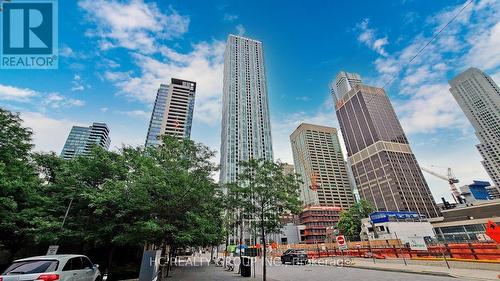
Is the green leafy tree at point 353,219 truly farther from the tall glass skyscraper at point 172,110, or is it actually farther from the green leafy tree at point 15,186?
the tall glass skyscraper at point 172,110

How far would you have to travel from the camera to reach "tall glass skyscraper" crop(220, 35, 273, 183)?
138 metres

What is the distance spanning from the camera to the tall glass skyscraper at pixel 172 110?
379ft

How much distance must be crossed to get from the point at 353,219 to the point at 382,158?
10159 centimetres

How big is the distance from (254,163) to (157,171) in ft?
20.1

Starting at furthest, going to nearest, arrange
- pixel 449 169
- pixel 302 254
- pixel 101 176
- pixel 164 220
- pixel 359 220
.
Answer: pixel 449 169 < pixel 359 220 < pixel 302 254 < pixel 101 176 < pixel 164 220

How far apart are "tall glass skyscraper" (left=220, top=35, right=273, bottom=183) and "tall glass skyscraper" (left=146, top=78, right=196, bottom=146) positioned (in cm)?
2680

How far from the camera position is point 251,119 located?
152375 mm

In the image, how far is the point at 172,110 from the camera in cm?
12031

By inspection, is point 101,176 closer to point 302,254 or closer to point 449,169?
point 302,254

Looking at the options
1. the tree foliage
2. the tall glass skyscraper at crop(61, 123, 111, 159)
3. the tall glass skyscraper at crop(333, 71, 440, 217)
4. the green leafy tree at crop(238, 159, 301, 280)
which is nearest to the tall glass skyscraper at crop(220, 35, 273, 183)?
the tall glass skyscraper at crop(333, 71, 440, 217)

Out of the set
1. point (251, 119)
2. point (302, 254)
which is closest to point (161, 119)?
point (251, 119)

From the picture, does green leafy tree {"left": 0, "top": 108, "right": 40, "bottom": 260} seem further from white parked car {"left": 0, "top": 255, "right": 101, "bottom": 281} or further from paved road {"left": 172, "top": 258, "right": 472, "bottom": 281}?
paved road {"left": 172, "top": 258, "right": 472, "bottom": 281}

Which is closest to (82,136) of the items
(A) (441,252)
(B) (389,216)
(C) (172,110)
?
(C) (172,110)

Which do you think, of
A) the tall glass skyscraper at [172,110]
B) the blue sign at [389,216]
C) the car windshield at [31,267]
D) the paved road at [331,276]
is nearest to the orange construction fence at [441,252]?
the paved road at [331,276]
